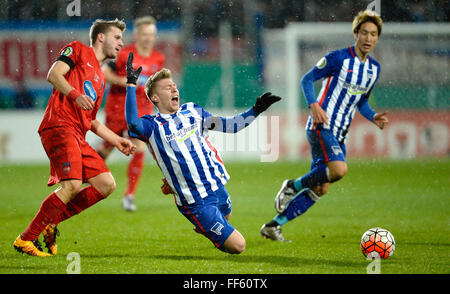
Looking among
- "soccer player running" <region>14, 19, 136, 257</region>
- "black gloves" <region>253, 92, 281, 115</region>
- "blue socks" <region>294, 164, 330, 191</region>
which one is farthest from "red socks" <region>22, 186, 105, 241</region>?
"blue socks" <region>294, 164, 330, 191</region>

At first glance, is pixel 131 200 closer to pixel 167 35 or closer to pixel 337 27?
pixel 337 27

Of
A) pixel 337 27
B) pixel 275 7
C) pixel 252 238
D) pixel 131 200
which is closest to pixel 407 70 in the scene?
pixel 337 27

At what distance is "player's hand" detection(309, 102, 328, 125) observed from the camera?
18.2 feet

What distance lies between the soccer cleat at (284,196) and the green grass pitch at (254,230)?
0.31 m

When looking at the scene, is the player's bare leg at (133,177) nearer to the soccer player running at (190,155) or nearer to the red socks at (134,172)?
the red socks at (134,172)

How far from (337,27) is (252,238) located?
32.3 feet

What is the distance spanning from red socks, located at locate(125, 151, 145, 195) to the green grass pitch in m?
0.31

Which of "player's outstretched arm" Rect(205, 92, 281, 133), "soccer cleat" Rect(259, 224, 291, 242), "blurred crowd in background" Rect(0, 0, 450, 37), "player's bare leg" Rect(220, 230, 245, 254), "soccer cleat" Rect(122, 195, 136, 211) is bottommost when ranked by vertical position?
"soccer cleat" Rect(122, 195, 136, 211)

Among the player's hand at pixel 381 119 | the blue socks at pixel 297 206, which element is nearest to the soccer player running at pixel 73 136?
the blue socks at pixel 297 206

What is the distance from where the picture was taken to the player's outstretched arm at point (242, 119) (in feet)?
14.9

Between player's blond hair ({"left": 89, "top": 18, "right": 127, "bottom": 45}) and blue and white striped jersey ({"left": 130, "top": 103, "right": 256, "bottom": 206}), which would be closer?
blue and white striped jersey ({"left": 130, "top": 103, "right": 256, "bottom": 206})

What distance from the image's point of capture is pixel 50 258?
187 inches

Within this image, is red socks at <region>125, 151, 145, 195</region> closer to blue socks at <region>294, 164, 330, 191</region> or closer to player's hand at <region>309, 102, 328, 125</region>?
blue socks at <region>294, 164, 330, 191</region>

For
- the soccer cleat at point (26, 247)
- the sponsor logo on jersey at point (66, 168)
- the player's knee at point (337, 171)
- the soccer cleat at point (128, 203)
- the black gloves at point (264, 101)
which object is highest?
the black gloves at point (264, 101)
